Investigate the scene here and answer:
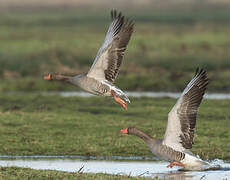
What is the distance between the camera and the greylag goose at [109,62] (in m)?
13.2

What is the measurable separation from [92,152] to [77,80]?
2524mm

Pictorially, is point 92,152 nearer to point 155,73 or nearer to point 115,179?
point 115,179

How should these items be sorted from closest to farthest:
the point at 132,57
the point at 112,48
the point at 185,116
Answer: the point at 185,116 → the point at 112,48 → the point at 132,57

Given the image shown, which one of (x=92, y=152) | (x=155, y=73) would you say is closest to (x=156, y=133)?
(x=92, y=152)

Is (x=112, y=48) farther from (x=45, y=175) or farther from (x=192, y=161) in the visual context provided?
(x=45, y=175)

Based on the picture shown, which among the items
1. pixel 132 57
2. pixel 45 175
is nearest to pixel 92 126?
pixel 45 175

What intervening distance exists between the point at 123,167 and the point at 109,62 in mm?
2291

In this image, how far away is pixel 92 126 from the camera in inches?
698

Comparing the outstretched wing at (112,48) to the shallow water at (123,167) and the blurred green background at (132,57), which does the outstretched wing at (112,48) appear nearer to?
the shallow water at (123,167)

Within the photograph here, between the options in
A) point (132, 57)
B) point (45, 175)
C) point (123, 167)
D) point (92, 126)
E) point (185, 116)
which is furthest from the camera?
point (132, 57)

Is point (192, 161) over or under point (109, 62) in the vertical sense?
under

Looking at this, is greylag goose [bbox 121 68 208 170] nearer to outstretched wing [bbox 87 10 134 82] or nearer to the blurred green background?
outstretched wing [bbox 87 10 134 82]

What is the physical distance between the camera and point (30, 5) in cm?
11356

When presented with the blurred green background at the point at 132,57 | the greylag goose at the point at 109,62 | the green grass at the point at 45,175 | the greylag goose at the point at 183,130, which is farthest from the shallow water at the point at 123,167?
the blurred green background at the point at 132,57
